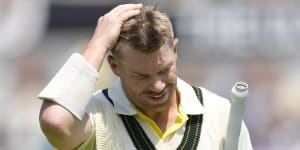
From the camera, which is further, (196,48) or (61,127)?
(196,48)

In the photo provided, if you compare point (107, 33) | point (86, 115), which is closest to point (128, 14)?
point (107, 33)

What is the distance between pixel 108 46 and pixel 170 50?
194 millimetres

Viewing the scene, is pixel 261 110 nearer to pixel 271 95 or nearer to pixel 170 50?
pixel 271 95

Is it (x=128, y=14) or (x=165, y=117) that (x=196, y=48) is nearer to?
(x=165, y=117)

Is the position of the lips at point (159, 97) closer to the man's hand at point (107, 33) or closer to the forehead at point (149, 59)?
the forehead at point (149, 59)

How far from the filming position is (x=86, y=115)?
2.70 metres

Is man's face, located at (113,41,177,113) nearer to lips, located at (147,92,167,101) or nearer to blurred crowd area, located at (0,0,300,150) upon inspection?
lips, located at (147,92,167,101)

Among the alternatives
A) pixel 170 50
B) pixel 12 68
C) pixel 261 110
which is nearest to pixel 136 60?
pixel 170 50

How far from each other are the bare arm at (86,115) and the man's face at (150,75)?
0.22ft

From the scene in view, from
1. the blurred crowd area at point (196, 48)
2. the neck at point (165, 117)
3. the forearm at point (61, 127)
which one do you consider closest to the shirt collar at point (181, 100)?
the neck at point (165, 117)

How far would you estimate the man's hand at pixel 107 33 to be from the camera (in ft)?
8.76

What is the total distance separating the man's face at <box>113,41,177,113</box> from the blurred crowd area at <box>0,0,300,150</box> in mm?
5076

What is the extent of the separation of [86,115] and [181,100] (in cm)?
31

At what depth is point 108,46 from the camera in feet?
8.87
